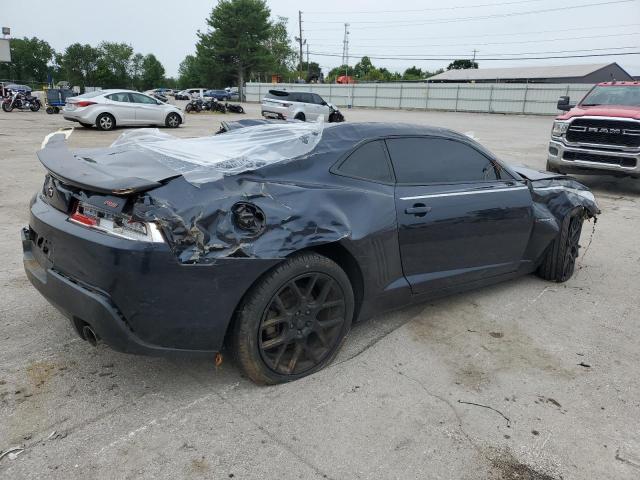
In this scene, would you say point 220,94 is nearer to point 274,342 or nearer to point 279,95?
point 279,95

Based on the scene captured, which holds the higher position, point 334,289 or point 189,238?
point 189,238

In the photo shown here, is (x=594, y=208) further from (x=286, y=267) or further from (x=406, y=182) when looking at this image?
(x=286, y=267)

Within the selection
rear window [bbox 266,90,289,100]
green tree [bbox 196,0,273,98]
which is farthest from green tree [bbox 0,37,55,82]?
rear window [bbox 266,90,289,100]

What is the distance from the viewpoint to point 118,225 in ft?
8.18

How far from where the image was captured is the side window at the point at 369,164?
10.7ft

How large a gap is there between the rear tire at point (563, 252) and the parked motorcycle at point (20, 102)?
88.8 feet

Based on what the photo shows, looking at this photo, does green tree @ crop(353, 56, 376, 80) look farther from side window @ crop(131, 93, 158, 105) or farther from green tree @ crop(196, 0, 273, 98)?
side window @ crop(131, 93, 158, 105)

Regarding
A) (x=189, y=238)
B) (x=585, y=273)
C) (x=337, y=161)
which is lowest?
(x=585, y=273)

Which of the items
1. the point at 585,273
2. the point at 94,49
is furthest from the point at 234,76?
the point at 585,273

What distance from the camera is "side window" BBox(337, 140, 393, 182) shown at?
326cm

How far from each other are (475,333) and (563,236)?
5.10 feet

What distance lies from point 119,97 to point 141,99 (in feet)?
3.12

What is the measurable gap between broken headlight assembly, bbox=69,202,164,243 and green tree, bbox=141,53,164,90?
4545 inches

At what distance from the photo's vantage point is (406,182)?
351 cm
